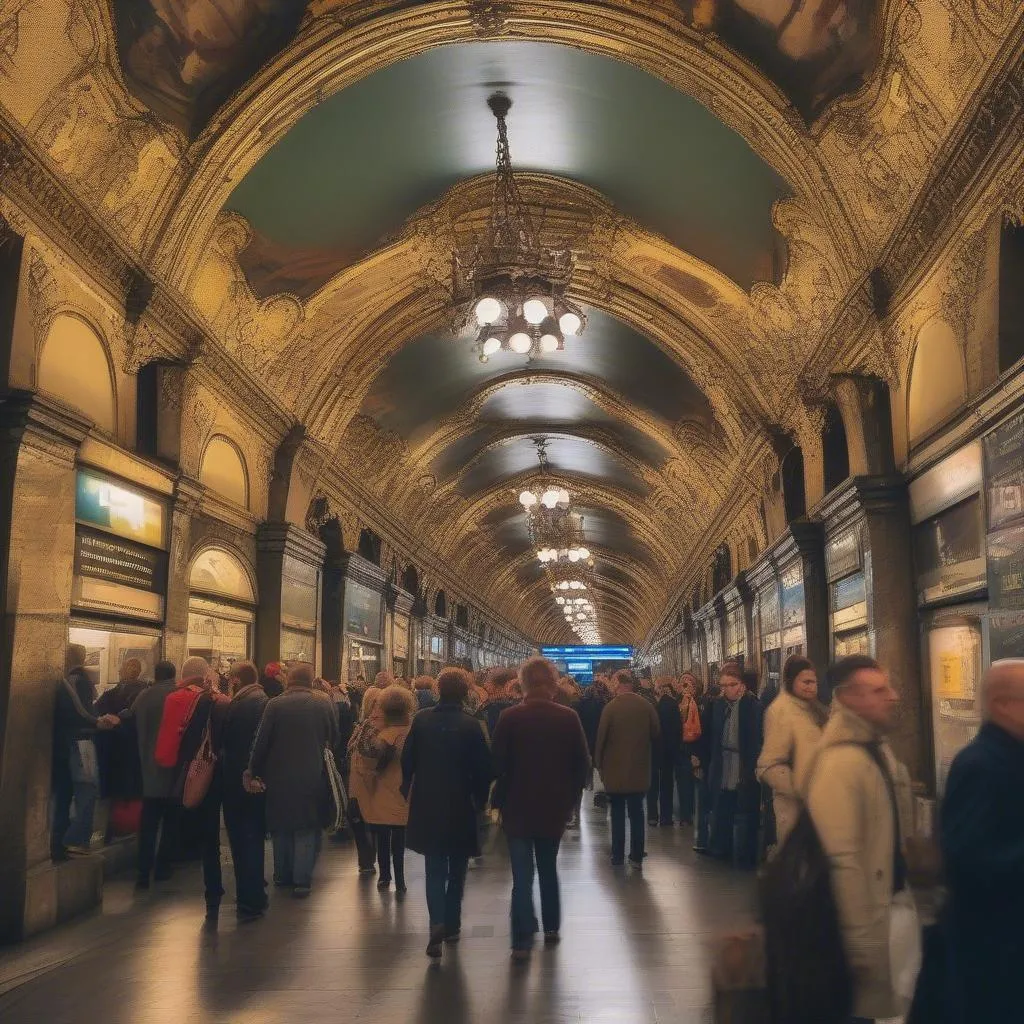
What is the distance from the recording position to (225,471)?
12.8 m

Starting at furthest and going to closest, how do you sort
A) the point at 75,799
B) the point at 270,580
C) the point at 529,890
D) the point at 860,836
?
1. the point at 270,580
2. the point at 75,799
3. the point at 529,890
4. the point at 860,836

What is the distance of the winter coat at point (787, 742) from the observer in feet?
19.1

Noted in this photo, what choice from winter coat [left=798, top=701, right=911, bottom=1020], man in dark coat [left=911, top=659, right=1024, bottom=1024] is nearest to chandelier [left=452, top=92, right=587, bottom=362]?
winter coat [left=798, top=701, right=911, bottom=1020]

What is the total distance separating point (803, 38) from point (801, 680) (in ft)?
17.5

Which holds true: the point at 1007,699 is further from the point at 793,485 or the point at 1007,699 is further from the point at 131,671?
the point at 793,485

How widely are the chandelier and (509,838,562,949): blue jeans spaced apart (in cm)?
538

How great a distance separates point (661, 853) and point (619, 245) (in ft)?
23.7

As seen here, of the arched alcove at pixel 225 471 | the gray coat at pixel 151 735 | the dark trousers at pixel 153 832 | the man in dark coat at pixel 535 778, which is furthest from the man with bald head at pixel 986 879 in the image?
the arched alcove at pixel 225 471

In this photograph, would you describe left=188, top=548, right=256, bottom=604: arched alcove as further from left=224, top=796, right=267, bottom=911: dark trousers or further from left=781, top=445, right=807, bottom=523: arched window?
left=781, top=445, right=807, bottom=523: arched window

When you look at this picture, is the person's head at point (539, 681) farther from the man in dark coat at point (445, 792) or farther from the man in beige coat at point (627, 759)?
the man in beige coat at point (627, 759)

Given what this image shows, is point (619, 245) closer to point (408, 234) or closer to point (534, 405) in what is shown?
point (408, 234)

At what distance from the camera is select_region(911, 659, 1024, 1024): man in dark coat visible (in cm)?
263

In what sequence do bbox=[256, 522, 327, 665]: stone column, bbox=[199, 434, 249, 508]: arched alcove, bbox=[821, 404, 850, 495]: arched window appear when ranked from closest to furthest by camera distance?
bbox=[199, 434, 249, 508]: arched alcove, bbox=[821, 404, 850, 495]: arched window, bbox=[256, 522, 327, 665]: stone column

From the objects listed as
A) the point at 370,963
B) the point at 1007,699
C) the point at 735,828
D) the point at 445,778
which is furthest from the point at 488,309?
the point at 1007,699
